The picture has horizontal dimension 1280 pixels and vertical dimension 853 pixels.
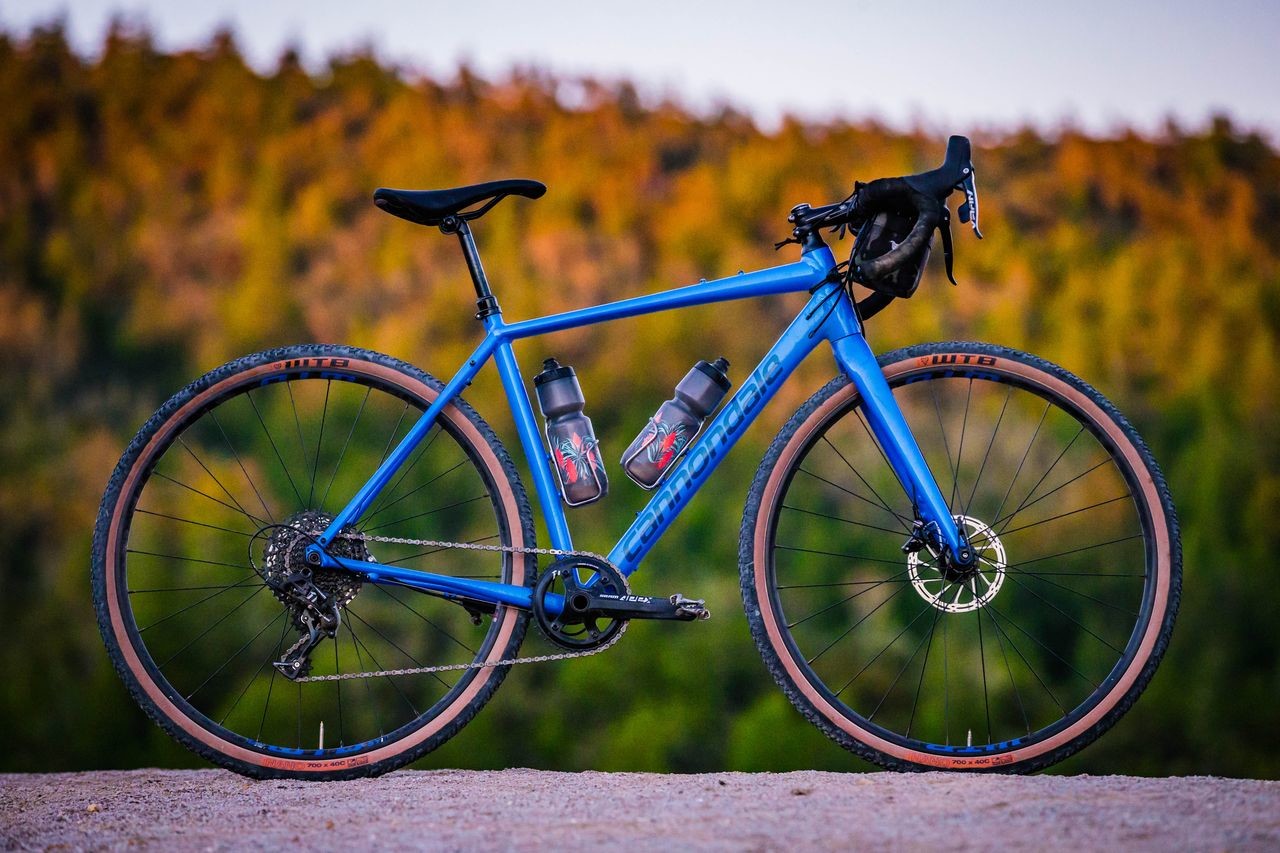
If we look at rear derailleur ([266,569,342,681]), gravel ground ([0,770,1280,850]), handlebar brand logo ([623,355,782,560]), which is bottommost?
gravel ground ([0,770,1280,850])

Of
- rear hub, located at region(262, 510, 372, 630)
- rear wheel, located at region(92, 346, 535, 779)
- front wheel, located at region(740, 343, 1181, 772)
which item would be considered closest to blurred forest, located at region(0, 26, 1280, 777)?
front wheel, located at region(740, 343, 1181, 772)

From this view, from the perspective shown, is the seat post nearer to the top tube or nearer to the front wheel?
the top tube

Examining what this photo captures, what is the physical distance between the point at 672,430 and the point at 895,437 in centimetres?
58

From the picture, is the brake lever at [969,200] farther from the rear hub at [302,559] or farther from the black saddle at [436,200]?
the rear hub at [302,559]

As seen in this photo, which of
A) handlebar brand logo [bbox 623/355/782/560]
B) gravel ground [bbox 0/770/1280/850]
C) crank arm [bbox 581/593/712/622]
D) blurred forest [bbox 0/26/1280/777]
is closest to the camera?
gravel ground [bbox 0/770/1280/850]

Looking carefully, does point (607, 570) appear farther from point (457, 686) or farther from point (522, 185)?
point (522, 185)

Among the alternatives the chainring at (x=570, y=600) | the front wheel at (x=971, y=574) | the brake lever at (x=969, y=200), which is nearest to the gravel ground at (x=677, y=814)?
the front wheel at (x=971, y=574)

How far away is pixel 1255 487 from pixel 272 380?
1180cm

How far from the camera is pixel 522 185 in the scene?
3.07 metres

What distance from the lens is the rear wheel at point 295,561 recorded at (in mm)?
2955

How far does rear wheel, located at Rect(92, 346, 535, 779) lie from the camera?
2955 mm

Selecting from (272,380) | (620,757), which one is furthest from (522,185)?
(620,757)

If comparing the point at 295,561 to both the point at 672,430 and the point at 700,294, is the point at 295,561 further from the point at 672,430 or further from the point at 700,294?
the point at 700,294

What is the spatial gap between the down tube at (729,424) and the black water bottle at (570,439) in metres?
0.16
